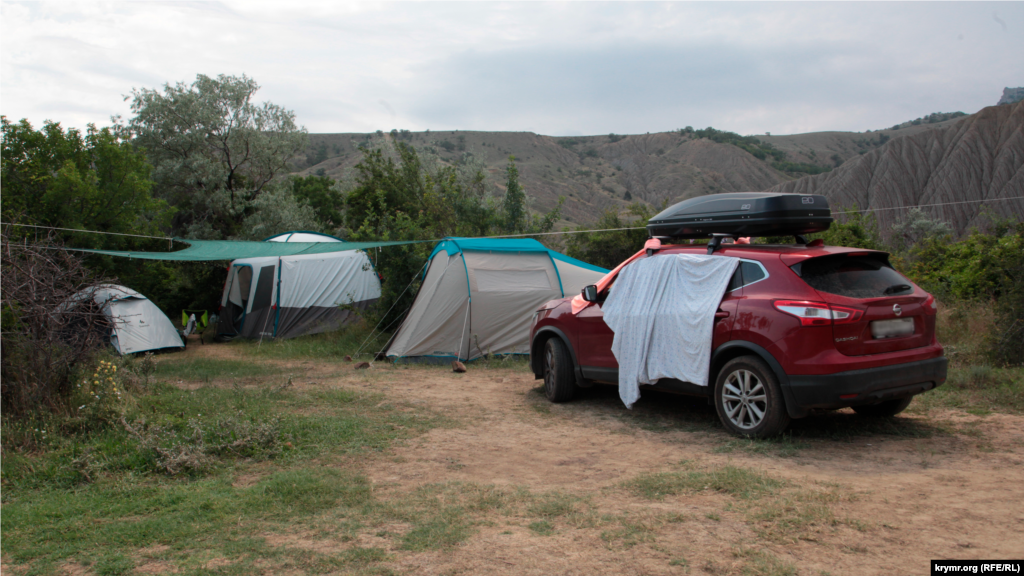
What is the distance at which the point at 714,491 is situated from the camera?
4047 mm

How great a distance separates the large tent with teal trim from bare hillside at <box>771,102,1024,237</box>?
21.2m

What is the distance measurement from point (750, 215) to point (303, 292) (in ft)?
39.4

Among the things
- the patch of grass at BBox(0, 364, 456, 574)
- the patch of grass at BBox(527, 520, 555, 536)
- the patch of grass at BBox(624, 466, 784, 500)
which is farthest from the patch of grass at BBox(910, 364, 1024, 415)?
the patch of grass at BBox(0, 364, 456, 574)

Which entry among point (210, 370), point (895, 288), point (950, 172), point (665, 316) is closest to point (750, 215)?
point (665, 316)

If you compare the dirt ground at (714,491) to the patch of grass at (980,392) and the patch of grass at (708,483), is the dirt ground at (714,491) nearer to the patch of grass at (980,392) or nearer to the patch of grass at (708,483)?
the patch of grass at (708,483)

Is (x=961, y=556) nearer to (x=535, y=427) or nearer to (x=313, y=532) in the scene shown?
(x=313, y=532)

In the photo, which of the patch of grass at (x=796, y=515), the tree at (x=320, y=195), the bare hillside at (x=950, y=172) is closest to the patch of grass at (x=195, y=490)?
the patch of grass at (x=796, y=515)

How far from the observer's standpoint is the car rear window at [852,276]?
16.6 ft

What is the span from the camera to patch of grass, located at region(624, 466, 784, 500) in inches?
158

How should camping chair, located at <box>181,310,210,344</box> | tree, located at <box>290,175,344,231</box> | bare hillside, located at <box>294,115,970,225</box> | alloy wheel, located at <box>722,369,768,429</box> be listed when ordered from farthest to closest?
bare hillside, located at <box>294,115,970,225</box>, tree, located at <box>290,175,344,231</box>, camping chair, located at <box>181,310,210,344</box>, alloy wheel, located at <box>722,369,768,429</box>

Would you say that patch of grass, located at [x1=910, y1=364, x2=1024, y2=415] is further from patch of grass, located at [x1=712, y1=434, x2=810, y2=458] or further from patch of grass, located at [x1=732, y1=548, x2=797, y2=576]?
patch of grass, located at [x1=732, y1=548, x2=797, y2=576]

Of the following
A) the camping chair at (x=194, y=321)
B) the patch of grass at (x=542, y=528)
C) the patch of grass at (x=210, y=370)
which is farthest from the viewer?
the camping chair at (x=194, y=321)

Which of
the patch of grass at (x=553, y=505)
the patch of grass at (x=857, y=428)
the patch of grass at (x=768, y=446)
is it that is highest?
the patch of grass at (x=553, y=505)

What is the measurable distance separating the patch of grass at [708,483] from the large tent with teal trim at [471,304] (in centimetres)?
677
